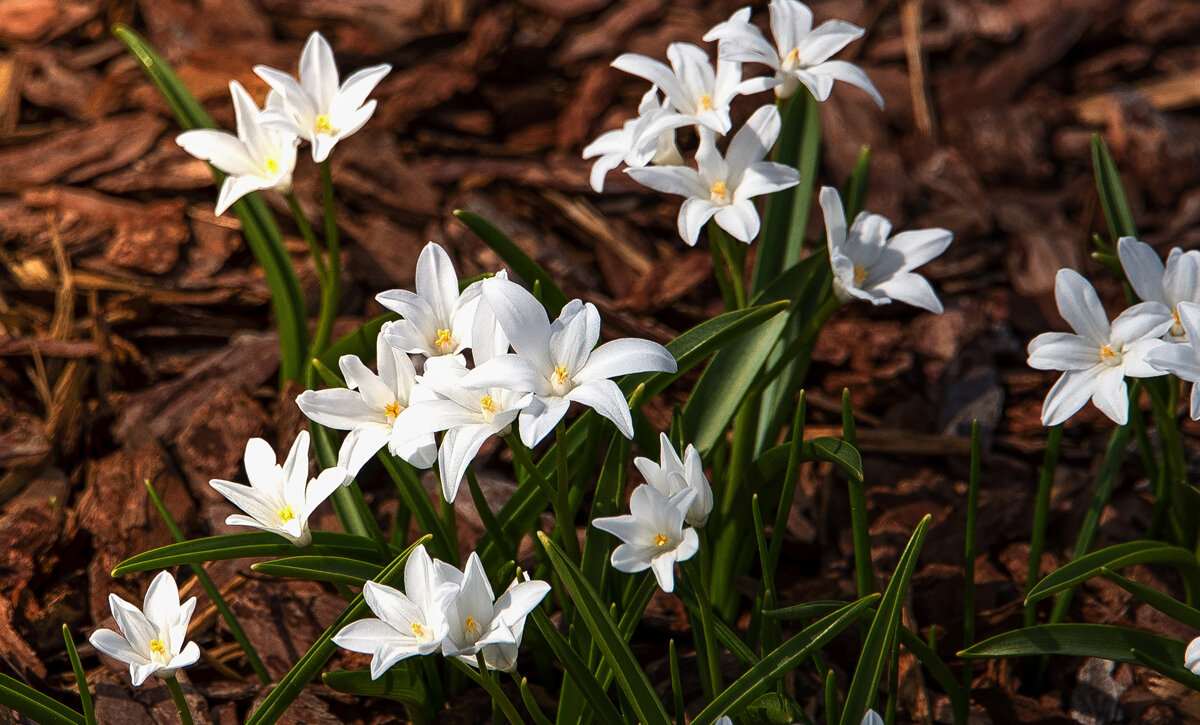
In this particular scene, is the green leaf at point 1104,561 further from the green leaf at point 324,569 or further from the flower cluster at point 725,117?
the green leaf at point 324,569

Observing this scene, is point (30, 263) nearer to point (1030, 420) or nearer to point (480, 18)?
point (480, 18)

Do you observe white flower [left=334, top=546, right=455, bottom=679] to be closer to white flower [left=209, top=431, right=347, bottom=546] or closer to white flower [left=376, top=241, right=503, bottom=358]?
white flower [left=209, top=431, right=347, bottom=546]

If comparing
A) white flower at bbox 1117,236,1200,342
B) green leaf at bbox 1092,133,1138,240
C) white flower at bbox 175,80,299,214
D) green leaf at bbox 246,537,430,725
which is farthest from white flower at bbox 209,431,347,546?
green leaf at bbox 1092,133,1138,240

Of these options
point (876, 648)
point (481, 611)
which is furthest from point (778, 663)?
point (481, 611)

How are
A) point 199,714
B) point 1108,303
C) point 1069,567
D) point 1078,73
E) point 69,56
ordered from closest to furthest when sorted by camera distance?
point 1069,567 → point 199,714 → point 1108,303 → point 69,56 → point 1078,73

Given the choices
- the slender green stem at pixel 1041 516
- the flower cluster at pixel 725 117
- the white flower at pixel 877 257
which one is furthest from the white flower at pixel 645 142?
the slender green stem at pixel 1041 516

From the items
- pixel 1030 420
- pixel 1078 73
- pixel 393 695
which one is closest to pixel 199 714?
pixel 393 695
